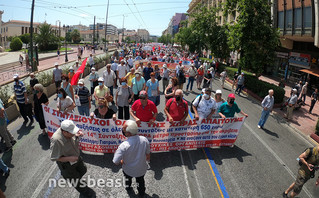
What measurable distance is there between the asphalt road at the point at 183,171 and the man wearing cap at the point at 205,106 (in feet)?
3.50

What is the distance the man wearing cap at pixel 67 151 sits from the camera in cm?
334

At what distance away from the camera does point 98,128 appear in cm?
524

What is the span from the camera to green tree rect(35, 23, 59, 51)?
42.4m

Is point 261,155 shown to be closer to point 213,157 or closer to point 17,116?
point 213,157

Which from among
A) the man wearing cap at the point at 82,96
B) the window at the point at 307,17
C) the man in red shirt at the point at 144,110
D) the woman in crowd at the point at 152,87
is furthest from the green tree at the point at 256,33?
the man wearing cap at the point at 82,96

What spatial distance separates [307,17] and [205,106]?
17310 mm

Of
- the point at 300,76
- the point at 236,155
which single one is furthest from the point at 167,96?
the point at 300,76

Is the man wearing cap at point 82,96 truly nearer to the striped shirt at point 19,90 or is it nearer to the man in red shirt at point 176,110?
the striped shirt at point 19,90

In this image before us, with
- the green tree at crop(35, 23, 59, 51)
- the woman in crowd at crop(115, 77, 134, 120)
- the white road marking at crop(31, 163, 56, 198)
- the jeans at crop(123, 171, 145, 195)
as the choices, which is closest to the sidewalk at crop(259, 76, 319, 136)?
the woman in crowd at crop(115, 77, 134, 120)

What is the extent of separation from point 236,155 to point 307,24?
17.2 metres

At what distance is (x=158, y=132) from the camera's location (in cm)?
549

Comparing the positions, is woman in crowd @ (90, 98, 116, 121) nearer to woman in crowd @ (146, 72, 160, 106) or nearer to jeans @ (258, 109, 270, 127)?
woman in crowd @ (146, 72, 160, 106)

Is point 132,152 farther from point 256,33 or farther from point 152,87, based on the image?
point 256,33

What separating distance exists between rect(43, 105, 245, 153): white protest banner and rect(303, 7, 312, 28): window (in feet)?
53.8
